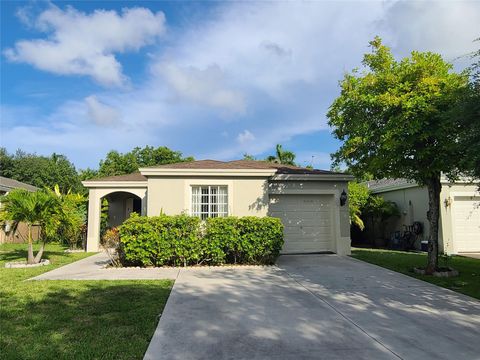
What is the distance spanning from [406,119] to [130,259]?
8.47 meters

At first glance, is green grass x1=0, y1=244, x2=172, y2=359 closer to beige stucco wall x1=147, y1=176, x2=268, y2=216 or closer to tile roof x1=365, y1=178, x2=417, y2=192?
beige stucco wall x1=147, y1=176, x2=268, y2=216

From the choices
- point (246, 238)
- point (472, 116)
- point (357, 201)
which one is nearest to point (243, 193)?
point (246, 238)

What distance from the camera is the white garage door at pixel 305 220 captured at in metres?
13.3

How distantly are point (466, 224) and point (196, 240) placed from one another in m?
12.3

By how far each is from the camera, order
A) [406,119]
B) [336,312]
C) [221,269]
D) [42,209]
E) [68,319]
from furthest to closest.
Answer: [42,209] < [221,269] < [406,119] < [336,312] < [68,319]

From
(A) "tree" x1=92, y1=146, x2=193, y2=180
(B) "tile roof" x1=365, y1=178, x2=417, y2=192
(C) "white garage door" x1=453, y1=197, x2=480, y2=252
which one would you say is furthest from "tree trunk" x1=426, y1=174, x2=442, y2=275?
(A) "tree" x1=92, y1=146, x2=193, y2=180

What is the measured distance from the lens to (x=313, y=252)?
44.0ft

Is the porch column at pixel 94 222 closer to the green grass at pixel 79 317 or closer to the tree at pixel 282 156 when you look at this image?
the green grass at pixel 79 317

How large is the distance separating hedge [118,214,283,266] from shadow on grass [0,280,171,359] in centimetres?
237

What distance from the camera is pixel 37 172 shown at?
4038cm

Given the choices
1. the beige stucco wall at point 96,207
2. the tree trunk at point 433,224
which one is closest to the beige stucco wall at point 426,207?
the tree trunk at point 433,224

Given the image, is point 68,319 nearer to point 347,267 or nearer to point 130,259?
point 130,259

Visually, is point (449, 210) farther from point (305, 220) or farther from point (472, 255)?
point (305, 220)

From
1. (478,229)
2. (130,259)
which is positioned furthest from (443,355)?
(478,229)
